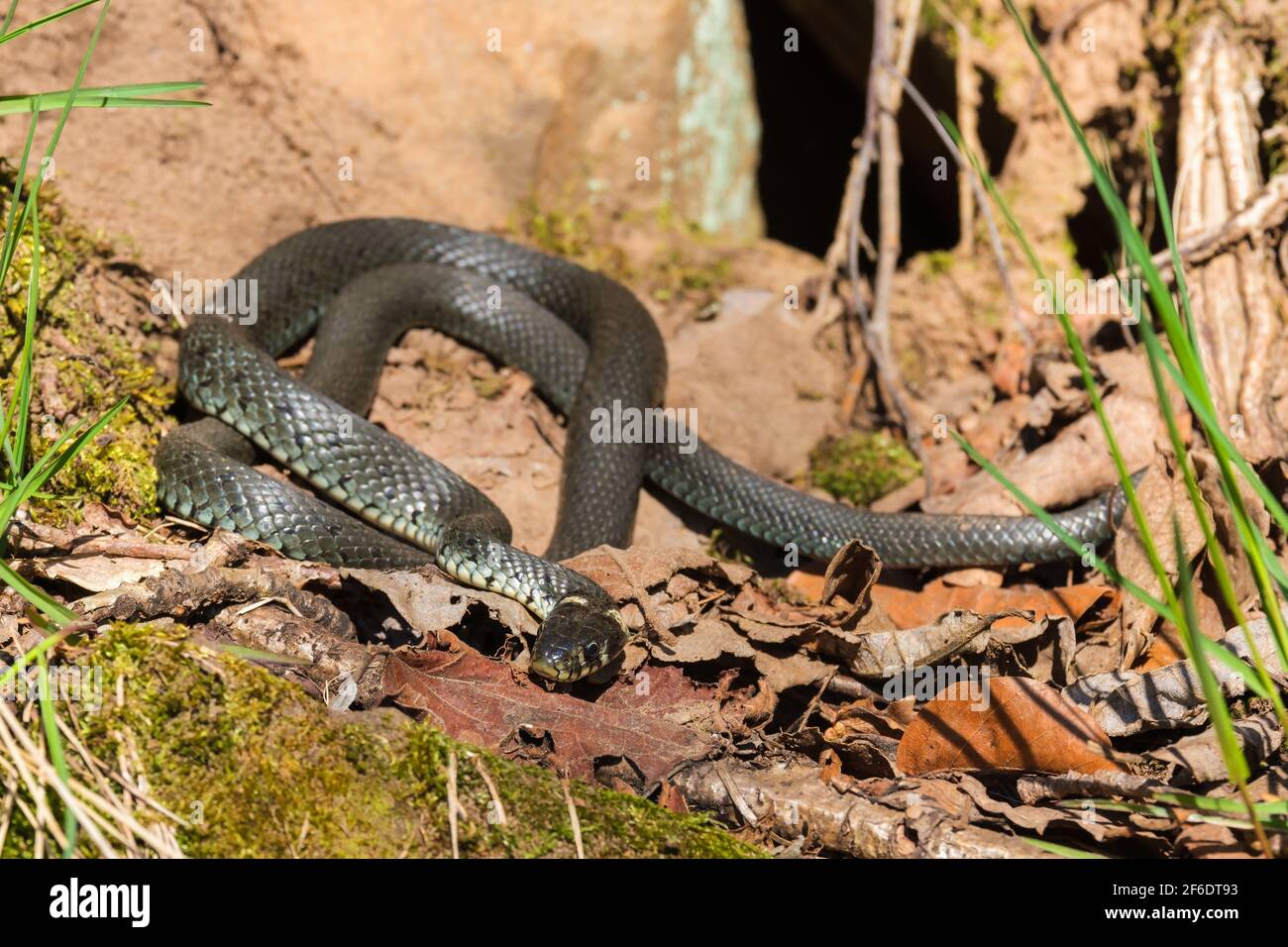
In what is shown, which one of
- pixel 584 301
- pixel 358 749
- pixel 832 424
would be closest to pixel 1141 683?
pixel 358 749

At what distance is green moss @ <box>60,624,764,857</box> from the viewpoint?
3.00m

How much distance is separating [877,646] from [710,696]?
2.51 ft

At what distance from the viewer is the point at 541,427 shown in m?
6.68

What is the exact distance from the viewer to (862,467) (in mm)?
6848

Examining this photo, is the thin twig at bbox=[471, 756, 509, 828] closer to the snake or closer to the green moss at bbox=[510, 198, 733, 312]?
the snake

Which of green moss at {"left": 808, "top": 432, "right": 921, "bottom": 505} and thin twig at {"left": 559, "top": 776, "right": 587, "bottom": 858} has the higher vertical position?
green moss at {"left": 808, "top": 432, "right": 921, "bottom": 505}

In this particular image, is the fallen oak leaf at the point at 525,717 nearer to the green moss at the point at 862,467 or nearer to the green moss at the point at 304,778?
the green moss at the point at 304,778

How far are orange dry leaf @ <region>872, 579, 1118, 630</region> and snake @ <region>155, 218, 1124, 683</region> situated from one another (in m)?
0.23

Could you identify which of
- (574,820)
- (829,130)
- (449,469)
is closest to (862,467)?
A: (449,469)

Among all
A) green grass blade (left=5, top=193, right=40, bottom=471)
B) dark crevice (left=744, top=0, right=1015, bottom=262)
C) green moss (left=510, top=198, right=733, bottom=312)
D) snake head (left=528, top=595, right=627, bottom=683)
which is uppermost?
dark crevice (left=744, top=0, right=1015, bottom=262)

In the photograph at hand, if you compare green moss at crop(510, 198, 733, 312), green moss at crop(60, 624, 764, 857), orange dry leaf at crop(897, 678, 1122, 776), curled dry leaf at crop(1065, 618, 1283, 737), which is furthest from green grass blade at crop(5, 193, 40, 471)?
green moss at crop(510, 198, 733, 312)

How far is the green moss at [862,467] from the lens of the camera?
6.75 meters

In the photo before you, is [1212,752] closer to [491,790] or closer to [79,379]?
[491,790]
